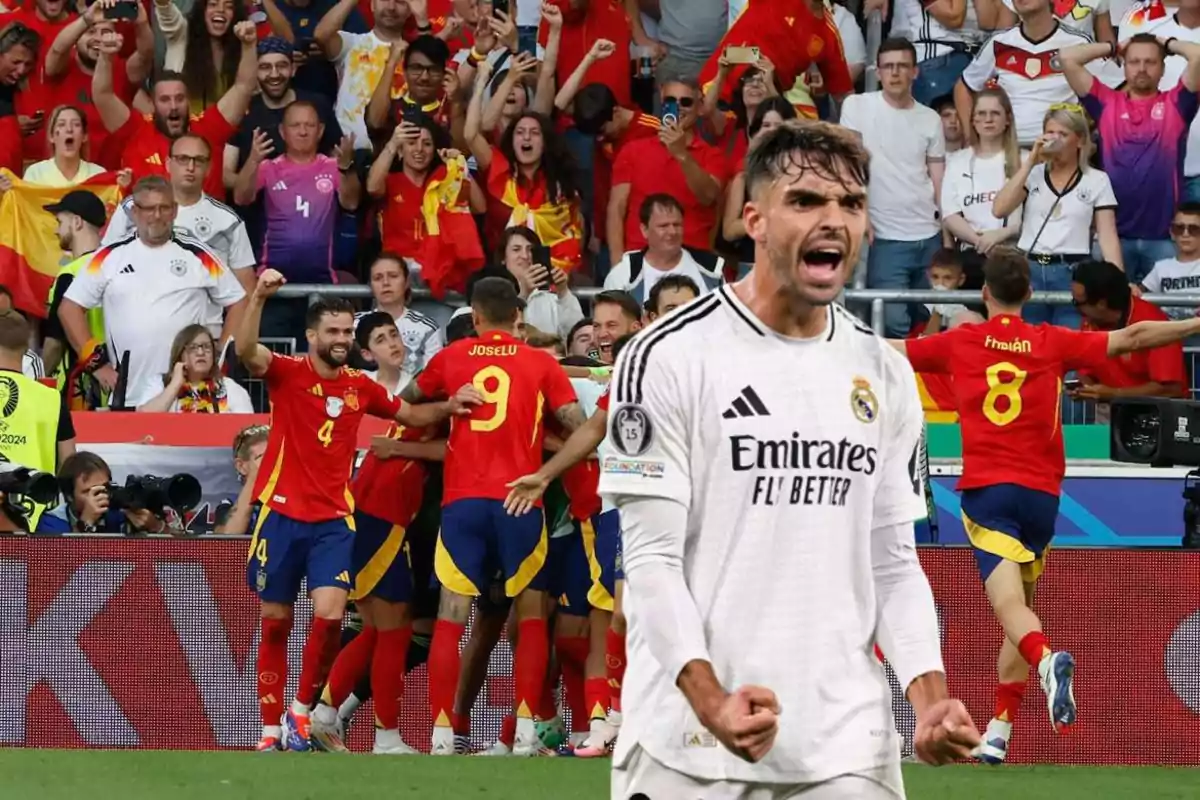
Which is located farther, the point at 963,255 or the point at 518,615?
the point at 963,255

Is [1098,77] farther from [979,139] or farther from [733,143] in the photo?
[733,143]

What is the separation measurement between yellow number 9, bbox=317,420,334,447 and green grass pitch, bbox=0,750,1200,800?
149 cm

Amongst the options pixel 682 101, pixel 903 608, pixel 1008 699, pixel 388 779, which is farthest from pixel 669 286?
pixel 903 608

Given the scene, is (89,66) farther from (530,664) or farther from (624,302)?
(530,664)

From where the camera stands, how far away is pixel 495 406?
10.5 m

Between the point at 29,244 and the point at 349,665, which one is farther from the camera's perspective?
the point at 29,244

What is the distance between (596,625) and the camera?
1088 cm

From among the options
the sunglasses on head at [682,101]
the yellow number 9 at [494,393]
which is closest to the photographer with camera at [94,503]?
the yellow number 9 at [494,393]

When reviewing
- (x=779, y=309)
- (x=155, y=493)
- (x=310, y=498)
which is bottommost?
(x=155, y=493)

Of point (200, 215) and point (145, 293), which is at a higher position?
point (200, 215)

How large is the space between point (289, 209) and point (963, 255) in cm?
452

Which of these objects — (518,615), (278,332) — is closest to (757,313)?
(518,615)

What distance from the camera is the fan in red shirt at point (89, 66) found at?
1570 centimetres

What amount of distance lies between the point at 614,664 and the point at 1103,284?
3213mm
